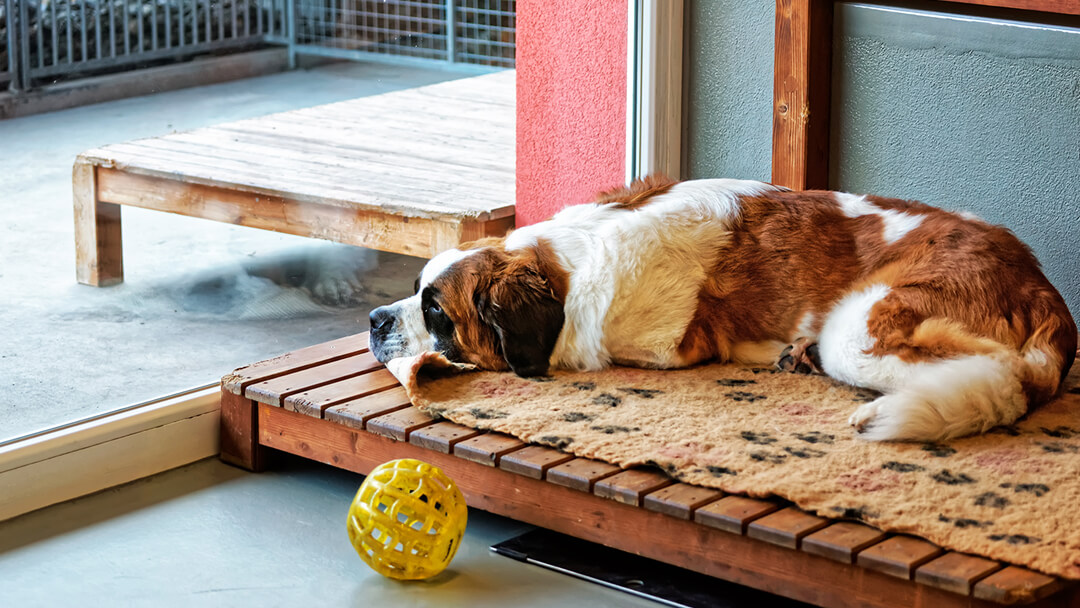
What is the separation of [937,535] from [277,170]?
2.26 m

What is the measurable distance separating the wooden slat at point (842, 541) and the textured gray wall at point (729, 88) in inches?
70.1

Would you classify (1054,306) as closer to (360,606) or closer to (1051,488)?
(1051,488)

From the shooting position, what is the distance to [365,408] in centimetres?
308

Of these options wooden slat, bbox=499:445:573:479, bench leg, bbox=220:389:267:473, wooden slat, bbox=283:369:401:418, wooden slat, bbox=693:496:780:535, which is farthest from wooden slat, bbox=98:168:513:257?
wooden slat, bbox=693:496:780:535

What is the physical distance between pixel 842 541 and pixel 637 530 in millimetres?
451

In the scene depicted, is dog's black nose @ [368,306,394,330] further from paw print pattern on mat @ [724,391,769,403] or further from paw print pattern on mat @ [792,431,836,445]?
paw print pattern on mat @ [792,431,836,445]

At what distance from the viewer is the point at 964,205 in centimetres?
367

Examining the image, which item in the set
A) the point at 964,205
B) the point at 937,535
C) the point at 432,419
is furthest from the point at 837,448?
the point at 964,205

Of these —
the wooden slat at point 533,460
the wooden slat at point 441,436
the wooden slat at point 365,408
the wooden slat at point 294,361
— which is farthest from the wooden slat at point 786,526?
the wooden slat at point 294,361

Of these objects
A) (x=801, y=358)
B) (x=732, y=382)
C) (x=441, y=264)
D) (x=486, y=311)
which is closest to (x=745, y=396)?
(x=732, y=382)

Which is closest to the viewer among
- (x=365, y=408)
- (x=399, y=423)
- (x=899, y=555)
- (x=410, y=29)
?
(x=899, y=555)

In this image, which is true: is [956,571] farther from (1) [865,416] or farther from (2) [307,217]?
(2) [307,217]

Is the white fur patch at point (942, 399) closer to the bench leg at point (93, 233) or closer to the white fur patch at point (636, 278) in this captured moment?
the white fur patch at point (636, 278)

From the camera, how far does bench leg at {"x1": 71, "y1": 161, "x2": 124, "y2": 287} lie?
10.8ft
